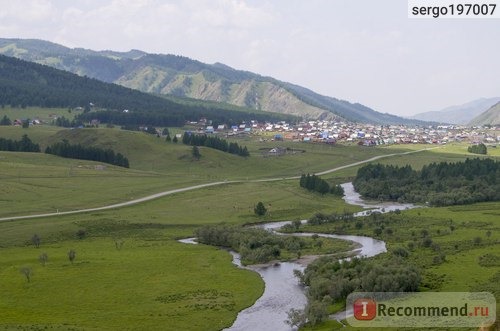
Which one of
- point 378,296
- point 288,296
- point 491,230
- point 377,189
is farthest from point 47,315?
point 377,189

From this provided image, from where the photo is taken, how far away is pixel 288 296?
3371 inches

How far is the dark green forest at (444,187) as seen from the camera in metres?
170

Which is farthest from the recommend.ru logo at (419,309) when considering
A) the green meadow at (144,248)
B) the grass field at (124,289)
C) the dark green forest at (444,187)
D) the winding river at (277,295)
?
the dark green forest at (444,187)

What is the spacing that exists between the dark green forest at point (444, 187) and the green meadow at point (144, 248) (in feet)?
42.0

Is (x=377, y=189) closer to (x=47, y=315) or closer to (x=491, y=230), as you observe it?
(x=491, y=230)

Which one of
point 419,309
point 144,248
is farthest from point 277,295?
point 144,248

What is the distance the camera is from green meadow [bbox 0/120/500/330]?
78562 millimetres

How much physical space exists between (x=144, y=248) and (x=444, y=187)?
99.5m

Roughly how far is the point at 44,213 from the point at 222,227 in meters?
39.4

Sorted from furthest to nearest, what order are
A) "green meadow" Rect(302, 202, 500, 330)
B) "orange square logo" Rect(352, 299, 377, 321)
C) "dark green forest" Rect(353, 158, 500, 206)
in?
"dark green forest" Rect(353, 158, 500, 206)
"green meadow" Rect(302, 202, 500, 330)
"orange square logo" Rect(352, 299, 377, 321)

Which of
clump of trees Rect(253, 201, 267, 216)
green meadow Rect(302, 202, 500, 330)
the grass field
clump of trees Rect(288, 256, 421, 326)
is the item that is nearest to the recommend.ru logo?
clump of trees Rect(288, 256, 421, 326)

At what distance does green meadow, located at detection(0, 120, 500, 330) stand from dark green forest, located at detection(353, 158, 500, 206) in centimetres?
1280

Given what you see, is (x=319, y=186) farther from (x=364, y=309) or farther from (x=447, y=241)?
(x=364, y=309)

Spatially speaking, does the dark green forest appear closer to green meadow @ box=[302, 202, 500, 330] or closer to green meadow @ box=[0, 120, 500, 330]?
green meadow @ box=[302, 202, 500, 330]
